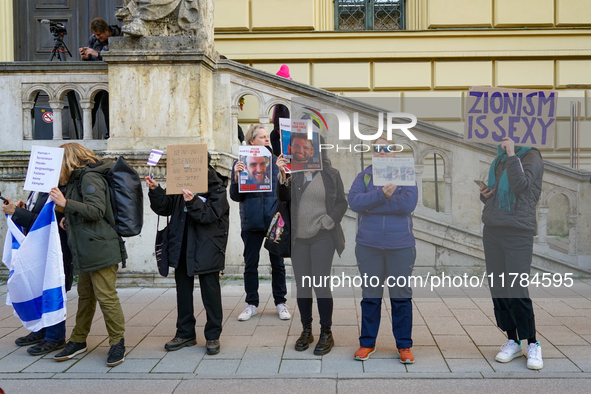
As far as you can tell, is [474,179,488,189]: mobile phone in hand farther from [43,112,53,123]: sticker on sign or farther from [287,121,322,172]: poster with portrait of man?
[43,112,53,123]: sticker on sign

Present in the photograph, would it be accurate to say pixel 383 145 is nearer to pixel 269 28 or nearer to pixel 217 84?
pixel 217 84

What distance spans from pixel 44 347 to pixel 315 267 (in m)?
2.36

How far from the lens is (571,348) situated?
4605 millimetres

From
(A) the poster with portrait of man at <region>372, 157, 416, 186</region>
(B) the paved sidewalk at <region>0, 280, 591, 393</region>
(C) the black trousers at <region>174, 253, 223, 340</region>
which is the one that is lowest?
(B) the paved sidewalk at <region>0, 280, 591, 393</region>

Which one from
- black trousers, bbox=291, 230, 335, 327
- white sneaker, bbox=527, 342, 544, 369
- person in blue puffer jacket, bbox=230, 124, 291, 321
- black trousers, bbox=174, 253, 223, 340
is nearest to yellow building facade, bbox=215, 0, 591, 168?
person in blue puffer jacket, bbox=230, 124, 291, 321

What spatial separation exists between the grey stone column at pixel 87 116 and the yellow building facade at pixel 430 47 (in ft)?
12.8

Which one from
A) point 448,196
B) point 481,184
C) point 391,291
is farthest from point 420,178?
point 391,291

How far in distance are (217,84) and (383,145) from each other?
141 inches

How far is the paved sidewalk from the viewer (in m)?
4.04

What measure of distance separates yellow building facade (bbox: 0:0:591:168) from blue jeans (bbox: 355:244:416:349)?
659 centimetres

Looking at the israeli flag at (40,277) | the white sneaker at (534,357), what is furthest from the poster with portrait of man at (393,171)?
the israeli flag at (40,277)

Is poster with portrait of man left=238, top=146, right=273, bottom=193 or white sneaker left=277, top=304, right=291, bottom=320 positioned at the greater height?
poster with portrait of man left=238, top=146, right=273, bottom=193

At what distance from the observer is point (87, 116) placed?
7.20 m

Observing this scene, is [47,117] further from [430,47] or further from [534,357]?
[430,47]
